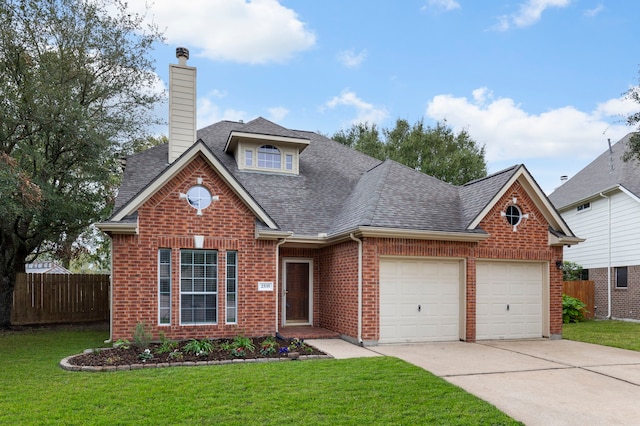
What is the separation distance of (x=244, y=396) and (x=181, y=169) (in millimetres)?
6353

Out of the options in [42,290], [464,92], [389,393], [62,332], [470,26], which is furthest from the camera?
[464,92]

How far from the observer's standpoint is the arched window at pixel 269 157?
619 inches

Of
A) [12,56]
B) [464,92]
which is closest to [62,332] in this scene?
[12,56]

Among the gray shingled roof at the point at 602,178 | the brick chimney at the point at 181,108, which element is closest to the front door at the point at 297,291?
the brick chimney at the point at 181,108

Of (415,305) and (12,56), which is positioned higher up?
(12,56)

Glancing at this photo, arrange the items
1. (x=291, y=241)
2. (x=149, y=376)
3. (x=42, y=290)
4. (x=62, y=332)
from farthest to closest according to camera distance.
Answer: (x=42, y=290), (x=62, y=332), (x=291, y=241), (x=149, y=376)

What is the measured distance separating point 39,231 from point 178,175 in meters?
6.95

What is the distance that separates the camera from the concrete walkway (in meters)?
6.23

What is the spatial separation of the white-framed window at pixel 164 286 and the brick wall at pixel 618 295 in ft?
57.1

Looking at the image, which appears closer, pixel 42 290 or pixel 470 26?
pixel 470 26

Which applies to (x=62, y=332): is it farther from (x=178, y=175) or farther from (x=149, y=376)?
(x=149, y=376)

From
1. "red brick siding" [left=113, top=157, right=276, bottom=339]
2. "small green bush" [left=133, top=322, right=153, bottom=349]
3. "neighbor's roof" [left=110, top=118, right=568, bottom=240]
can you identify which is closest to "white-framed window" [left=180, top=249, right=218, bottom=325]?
"red brick siding" [left=113, top=157, right=276, bottom=339]

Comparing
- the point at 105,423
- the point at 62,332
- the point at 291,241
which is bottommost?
the point at 62,332

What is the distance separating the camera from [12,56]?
518 inches
